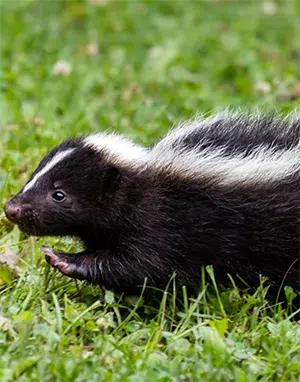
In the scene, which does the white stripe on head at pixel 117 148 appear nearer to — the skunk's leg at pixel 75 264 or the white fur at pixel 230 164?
the white fur at pixel 230 164

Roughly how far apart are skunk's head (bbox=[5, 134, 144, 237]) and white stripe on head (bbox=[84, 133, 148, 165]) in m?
0.07

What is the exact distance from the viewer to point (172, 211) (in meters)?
6.52

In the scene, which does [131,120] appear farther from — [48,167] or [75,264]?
[75,264]

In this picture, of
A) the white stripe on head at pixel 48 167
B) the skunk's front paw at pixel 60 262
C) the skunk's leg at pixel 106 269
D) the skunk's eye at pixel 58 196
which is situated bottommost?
the skunk's leg at pixel 106 269

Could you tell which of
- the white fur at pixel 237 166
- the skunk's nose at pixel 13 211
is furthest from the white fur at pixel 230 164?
the skunk's nose at pixel 13 211

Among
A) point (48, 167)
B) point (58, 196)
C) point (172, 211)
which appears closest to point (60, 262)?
point (58, 196)

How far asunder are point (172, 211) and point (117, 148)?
636 millimetres

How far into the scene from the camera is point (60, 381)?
529 cm

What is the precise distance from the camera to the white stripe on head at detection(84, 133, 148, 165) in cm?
675

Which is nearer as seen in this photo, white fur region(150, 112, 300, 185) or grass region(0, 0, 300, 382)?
grass region(0, 0, 300, 382)

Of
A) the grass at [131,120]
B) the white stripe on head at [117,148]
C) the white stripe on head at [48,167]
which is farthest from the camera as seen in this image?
the white stripe on head at [117,148]

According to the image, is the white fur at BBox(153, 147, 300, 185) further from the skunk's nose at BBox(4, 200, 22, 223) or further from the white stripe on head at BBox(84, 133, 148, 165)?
the skunk's nose at BBox(4, 200, 22, 223)

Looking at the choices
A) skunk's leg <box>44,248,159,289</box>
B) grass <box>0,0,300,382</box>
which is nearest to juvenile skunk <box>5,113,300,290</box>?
skunk's leg <box>44,248,159,289</box>

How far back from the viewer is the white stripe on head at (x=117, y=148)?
266 inches
